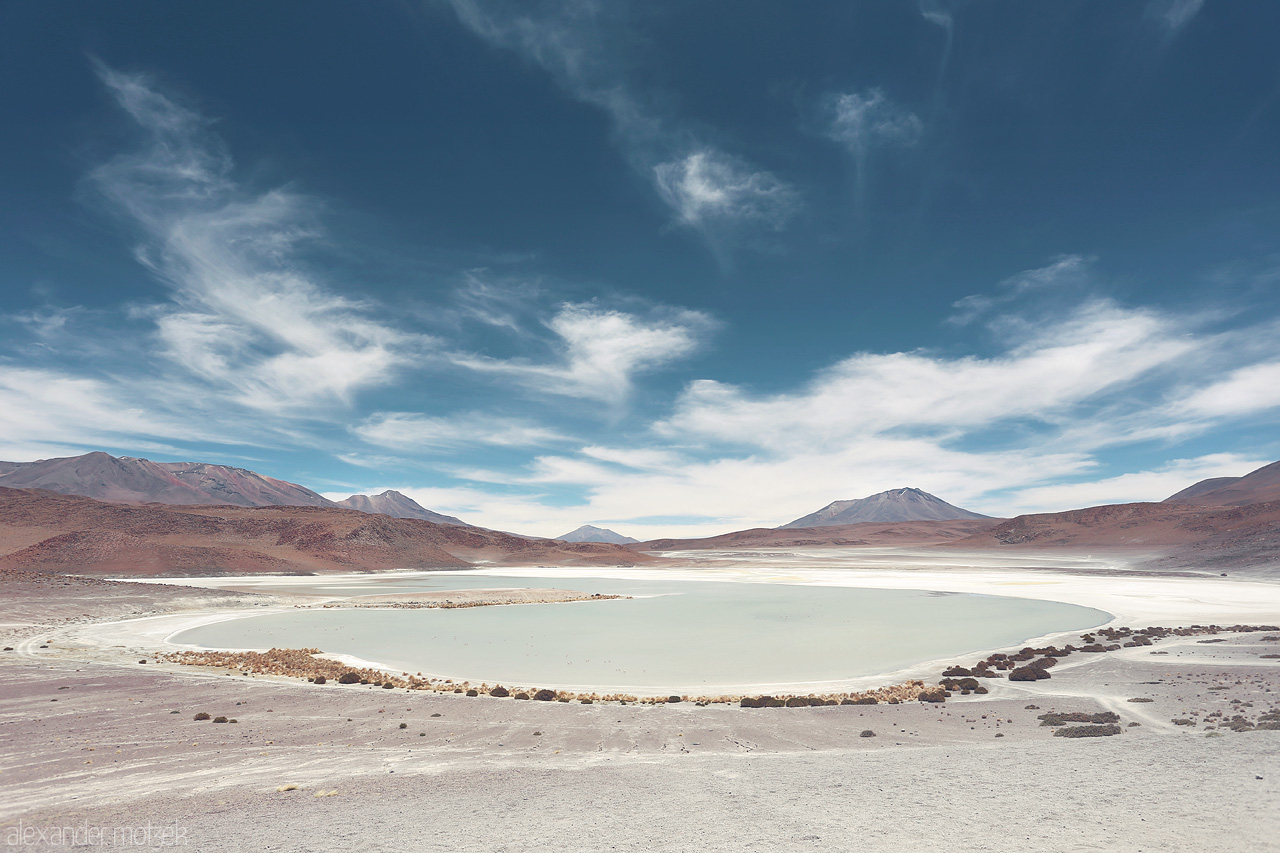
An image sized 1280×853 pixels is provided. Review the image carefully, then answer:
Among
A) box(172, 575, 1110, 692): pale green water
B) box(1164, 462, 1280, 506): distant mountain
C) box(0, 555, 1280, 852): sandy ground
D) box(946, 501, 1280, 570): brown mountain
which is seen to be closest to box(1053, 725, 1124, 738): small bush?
box(0, 555, 1280, 852): sandy ground

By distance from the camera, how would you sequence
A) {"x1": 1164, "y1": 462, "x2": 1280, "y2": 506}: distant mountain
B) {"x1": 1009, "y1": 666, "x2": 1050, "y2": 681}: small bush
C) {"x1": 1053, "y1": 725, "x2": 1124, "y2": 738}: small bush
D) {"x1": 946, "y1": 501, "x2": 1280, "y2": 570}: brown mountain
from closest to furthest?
{"x1": 1053, "y1": 725, "x2": 1124, "y2": 738}: small bush → {"x1": 1009, "y1": 666, "x2": 1050, "y2": 681}: small bush → {"x1": 946, "y1": 501, "x2": 1280, "y2": 570}: brown mountain → {"x1": 1164, "y1": 462, "x2": 1280, "y2": 506}: distant mountain

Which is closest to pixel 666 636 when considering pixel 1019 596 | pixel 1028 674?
pixel 1028 674

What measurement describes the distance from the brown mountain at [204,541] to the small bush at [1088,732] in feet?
268

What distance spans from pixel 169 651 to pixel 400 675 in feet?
36.1

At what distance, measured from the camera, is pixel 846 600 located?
141 ft

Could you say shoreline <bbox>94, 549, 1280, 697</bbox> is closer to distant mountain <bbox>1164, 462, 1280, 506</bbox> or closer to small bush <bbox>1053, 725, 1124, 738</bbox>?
small bush <bbox>1053, 725, 1124, 738</bbox>

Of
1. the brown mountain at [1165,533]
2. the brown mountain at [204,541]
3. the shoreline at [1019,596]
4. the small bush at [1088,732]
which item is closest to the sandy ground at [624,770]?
the small bush at [1088,732]

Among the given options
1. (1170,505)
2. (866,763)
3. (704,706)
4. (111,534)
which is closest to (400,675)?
(704,706)

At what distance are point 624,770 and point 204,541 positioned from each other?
104795mm

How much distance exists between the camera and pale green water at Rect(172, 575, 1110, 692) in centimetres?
1934

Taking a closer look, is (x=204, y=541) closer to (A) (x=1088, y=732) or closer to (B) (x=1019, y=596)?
(B) (x=1019, y=596)

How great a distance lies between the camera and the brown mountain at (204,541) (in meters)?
65.4

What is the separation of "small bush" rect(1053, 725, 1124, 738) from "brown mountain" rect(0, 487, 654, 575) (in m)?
81.6

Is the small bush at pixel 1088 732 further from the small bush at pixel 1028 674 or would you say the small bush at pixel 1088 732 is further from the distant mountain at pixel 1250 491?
the distant mountain at pixel 1250 491
